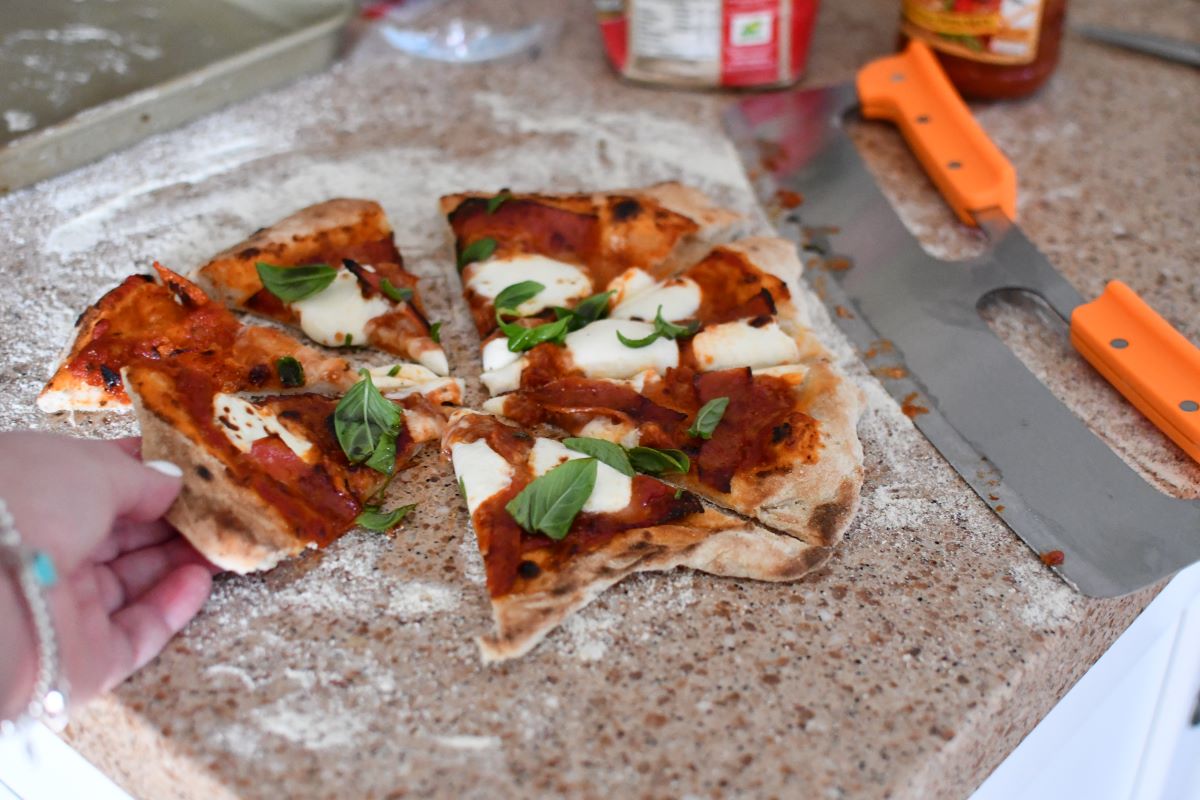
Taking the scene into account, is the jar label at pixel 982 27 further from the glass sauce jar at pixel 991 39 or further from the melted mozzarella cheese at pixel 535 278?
the melted mozzarella cheese at pixel 535 278

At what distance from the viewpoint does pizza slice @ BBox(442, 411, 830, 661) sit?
1.03 meters

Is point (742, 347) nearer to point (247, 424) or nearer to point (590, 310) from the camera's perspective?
point (590, 310)

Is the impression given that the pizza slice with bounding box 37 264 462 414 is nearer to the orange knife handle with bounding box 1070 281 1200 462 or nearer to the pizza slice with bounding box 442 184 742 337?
the pizza slice with bounding box 442 184 742 337

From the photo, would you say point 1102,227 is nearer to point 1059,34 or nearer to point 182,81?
point 1059,34

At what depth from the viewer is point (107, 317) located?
4.19 ft

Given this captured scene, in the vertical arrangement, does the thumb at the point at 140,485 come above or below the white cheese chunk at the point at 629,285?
above

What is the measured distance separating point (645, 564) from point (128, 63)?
1387 mm

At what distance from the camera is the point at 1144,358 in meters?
1.32

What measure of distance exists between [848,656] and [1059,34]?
1.37 metres

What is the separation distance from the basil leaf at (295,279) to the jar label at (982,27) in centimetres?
113

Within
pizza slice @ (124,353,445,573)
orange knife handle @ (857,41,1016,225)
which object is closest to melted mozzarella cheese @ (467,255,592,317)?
pizza slice @ (124,353,445,573)

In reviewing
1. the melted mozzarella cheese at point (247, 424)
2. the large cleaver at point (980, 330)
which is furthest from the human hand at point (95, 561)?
the large cleaver at point (980, 330)

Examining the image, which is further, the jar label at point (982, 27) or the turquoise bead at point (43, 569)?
the jar label at point (982, 27)

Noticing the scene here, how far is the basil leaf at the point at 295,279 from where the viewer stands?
4.42 feet
